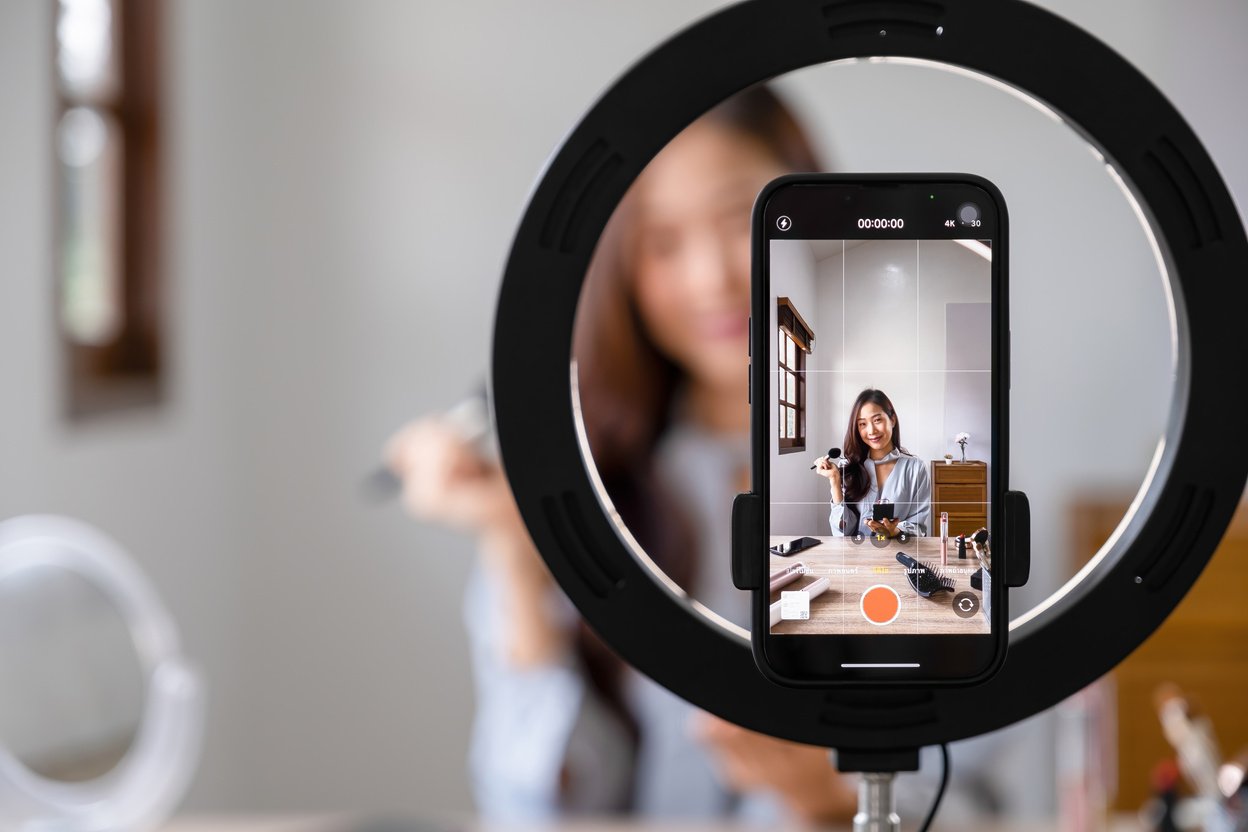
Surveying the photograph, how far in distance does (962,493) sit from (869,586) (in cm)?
3

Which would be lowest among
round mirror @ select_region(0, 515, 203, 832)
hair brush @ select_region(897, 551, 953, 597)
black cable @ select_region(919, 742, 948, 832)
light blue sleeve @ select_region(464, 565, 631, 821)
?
light blue sleeve @ select_region(464, 565, 631, 821)

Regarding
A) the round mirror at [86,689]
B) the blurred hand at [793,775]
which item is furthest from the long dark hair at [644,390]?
the round mirror at [86,689]

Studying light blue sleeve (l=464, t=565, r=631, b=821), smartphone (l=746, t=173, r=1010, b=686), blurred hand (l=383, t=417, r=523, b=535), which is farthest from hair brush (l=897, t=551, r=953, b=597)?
light blue sleeve (l=464, t=565, r=631, b=821)

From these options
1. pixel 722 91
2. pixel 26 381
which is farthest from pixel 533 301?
pixel 26 381

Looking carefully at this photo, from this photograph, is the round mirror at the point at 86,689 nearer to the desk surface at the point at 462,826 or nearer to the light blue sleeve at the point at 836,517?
the desk surface at the point at 462,826

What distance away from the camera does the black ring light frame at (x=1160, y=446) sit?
0.23 metres

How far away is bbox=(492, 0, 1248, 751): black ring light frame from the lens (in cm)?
23

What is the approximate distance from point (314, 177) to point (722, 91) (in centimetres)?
206

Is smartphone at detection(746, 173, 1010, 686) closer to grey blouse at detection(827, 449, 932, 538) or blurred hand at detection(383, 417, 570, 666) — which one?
grey blouse at detection(827, 449, 932, 538)

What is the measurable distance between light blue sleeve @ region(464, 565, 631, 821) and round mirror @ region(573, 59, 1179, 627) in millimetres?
273

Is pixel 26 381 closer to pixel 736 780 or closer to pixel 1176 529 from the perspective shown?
pixel 736 780

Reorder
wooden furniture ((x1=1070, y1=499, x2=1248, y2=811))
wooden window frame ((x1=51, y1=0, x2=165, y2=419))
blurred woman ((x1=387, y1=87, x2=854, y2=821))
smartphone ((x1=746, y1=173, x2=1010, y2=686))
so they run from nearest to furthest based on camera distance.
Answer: smartphone ((x1=746, y1=173, x2=1010, y2=686)) → blurred woman ((x1=387, y1=87, x2=854, y2=821)) → wooden furniture ((x1=1070, y1=499, x2=1248, y2=811)) → wooden window frame ((x1=51, y1=0, x2=165, y2=419))

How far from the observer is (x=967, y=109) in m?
2.00

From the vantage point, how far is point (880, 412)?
0.22 metres
